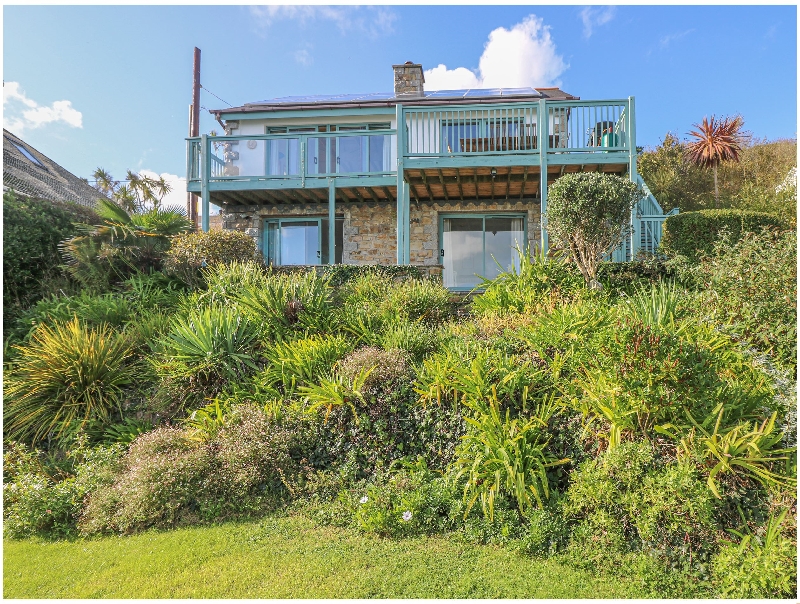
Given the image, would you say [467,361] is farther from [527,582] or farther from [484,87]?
[484,87]

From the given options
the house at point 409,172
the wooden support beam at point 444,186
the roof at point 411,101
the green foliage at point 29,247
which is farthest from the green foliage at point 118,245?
the roof at point 411,101

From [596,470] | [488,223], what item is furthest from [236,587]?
Result: [488,223]

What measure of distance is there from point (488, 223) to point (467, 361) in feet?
31.8

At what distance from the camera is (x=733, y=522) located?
3.71 m

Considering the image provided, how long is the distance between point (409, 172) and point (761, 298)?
8.18 m

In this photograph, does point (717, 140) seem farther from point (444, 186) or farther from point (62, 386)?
point (62, 386)

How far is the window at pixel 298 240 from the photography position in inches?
582

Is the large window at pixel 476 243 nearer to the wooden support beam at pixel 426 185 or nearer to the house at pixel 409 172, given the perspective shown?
the house at pixel 409 172

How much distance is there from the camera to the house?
37.3 ft

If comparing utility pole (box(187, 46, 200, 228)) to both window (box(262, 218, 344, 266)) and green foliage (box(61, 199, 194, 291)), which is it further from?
green foliage (box(61, 199, 194, 291))

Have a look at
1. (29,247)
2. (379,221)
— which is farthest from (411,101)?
(29,247)

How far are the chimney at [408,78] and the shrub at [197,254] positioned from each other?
31.9 ft

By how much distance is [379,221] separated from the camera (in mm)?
14664

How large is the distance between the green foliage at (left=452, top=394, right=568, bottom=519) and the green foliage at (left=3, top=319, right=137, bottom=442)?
4330 mm
